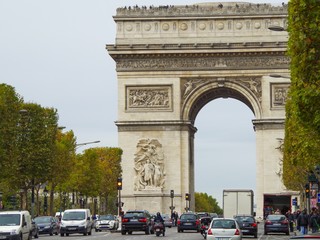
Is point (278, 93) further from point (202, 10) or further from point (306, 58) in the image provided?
point (306, 58)

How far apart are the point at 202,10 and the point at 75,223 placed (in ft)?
102

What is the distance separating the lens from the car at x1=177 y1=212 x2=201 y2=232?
284 feet

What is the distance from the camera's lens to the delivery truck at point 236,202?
94.5 m

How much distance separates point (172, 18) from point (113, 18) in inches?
204

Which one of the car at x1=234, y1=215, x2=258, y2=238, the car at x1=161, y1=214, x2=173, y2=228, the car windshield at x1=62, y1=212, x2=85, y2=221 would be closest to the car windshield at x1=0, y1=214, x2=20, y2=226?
the car at x1=234, y1=215, x2=258, y2=238

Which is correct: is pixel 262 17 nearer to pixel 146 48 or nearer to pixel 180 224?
pixel 146 48

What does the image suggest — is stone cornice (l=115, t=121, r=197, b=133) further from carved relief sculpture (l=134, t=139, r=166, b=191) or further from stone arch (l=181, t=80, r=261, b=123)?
carved relief sculpture (l=134, t=139, r=166, b=191)

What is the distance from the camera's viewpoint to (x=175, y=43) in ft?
338

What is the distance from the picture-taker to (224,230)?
5419cm

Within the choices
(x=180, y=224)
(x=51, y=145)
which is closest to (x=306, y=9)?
(x=180, y=224)

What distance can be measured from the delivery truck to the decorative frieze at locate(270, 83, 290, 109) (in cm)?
1134

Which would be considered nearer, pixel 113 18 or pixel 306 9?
pixel 306 9

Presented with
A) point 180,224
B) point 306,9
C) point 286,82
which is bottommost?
point 180,224

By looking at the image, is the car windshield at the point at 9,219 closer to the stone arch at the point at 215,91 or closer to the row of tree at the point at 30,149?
the row of tree at the point at 30,149
